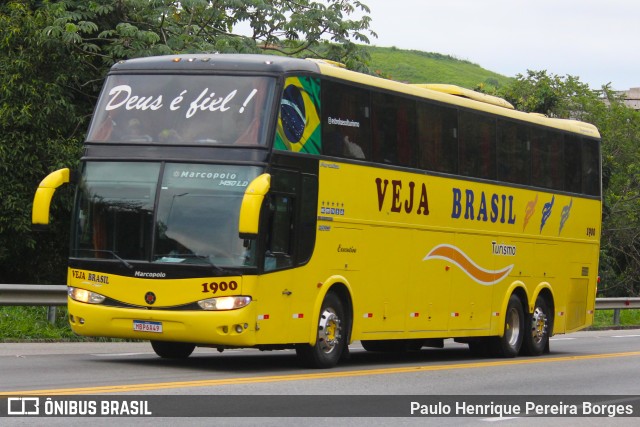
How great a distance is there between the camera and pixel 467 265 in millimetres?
20250

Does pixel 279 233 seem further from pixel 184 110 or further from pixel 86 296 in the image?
pixel 86 296

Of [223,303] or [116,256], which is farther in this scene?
[116,256]

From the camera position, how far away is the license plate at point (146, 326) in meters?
14.8

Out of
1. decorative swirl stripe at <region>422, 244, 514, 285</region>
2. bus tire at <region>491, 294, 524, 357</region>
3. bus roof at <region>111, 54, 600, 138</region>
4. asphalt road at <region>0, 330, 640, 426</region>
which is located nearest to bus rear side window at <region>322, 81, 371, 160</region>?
bus roof at <region>111, 54, 600, 138</region>

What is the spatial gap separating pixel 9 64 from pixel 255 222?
13.8 metres

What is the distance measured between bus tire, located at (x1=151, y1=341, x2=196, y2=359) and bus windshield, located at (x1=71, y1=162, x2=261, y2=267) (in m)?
2.00

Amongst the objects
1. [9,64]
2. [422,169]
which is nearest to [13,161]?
[9,64]

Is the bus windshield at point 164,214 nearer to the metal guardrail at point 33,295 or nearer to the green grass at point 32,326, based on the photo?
the green grass at point 32,326

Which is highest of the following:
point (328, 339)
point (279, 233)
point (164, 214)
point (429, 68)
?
point (429, 68)

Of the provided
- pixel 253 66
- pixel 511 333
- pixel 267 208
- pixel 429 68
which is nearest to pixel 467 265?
pixel 511 333

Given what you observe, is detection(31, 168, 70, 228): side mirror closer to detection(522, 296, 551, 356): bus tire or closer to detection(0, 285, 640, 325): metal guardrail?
detection(0, 285, 640, 325): metal guardrail

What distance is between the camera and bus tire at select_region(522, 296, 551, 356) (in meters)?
22.4

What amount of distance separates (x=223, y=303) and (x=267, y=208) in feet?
4.06

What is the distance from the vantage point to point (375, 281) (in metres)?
17.7
